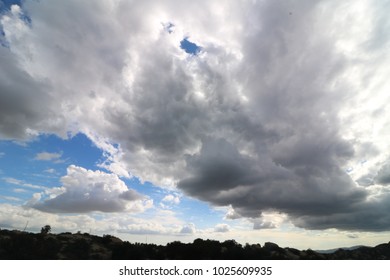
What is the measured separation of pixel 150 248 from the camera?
3578 cm

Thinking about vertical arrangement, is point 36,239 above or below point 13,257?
above

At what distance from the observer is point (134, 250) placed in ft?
110

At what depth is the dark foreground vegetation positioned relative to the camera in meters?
32.2

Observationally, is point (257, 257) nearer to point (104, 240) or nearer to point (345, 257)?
point (345, 257)

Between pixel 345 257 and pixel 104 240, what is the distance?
109ft

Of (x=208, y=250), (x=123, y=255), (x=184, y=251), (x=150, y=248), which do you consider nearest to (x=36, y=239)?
(x=123, y=255)

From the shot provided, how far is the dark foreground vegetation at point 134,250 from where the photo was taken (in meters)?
32.2

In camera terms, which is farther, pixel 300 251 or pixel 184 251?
pixel 300 251

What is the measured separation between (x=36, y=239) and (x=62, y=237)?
3917 mm

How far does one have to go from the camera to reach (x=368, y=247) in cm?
4516
